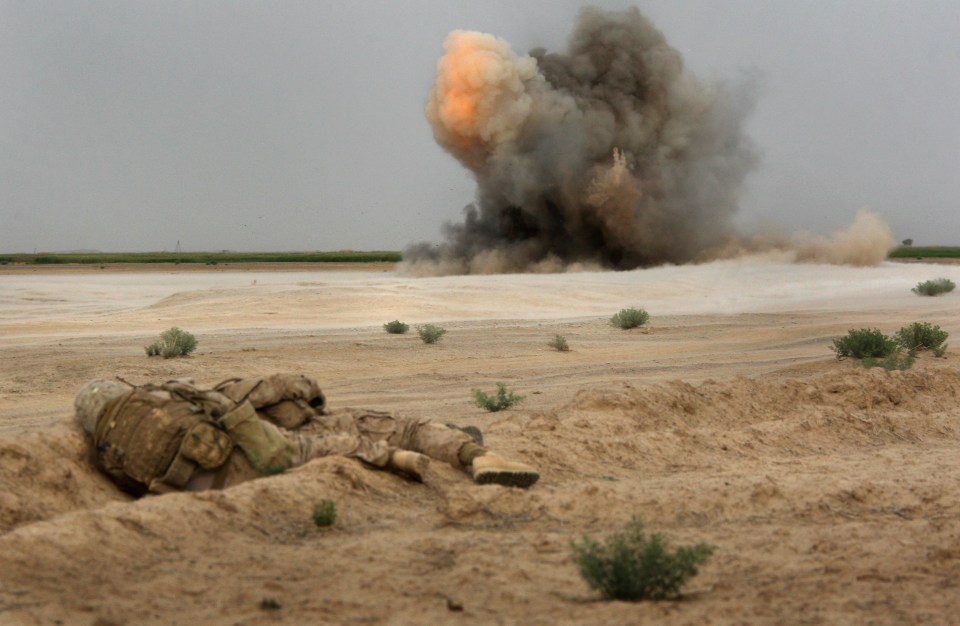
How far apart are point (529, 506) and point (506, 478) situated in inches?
20.3

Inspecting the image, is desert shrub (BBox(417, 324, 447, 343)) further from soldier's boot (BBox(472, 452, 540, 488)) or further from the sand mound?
soldier's boot (BBox(472, 452, 540, 488))

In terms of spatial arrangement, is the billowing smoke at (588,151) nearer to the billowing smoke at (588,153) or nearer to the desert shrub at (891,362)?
the billowing smoke at (588,153)

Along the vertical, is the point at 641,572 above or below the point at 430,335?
above

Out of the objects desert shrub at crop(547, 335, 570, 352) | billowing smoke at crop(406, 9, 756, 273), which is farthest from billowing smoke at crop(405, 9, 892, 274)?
desert shrub at crop(547, 335, 570, 352)

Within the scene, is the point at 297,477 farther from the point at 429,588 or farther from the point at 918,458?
the point at 918,458

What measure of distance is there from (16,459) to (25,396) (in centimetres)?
716

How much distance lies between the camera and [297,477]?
7.34 metres

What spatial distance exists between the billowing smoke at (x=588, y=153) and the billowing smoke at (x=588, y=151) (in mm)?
52

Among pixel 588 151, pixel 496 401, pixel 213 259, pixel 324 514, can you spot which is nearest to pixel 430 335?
pixel 496 401

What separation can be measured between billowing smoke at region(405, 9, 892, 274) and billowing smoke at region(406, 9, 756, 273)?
5cm

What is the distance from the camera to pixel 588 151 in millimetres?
43188

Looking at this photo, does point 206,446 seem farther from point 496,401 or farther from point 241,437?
point 496,401

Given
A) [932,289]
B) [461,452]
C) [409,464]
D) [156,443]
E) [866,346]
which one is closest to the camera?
[156,443]

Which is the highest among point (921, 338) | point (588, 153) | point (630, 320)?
point (588, 153)
